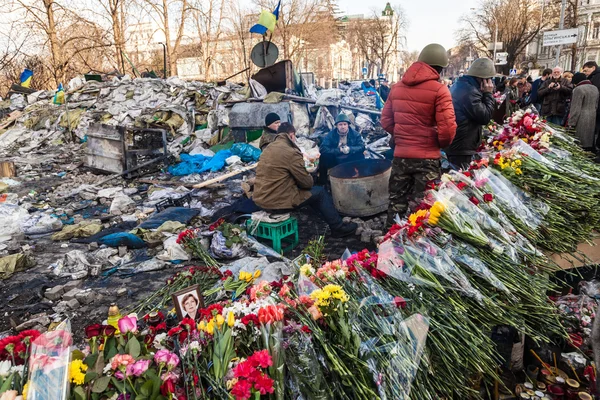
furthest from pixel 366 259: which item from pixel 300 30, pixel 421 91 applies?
pixel 300 30

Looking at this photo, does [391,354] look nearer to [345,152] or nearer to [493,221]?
[493,221]

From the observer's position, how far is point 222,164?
9789mm

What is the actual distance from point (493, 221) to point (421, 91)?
1956 mm

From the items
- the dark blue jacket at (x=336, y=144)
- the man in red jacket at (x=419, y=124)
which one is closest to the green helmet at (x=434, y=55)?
A: the man in red jacket at (x=419, y=124)

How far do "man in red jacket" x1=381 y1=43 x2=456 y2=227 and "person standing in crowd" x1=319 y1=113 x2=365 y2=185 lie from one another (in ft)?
7.06

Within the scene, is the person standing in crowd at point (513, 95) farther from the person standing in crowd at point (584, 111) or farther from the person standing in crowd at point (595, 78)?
the person standing in crowd at point (595, 78)

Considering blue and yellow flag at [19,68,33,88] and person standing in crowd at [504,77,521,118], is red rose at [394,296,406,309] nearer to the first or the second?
person standing in crowd at [504,77,521,118]

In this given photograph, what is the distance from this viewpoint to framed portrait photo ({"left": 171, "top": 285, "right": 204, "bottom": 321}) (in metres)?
2.06

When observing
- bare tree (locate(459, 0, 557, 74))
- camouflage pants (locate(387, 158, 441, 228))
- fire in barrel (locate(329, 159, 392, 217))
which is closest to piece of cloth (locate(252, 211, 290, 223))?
fire in barrel (locate(329, 159, 392, 217))

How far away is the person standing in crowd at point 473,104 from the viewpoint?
467 centimetres

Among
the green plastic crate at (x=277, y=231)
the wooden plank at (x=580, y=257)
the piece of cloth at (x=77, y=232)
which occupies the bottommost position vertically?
the piece of cloth at (x=77, y=232)

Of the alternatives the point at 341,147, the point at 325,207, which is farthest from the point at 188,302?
the point at 341,147

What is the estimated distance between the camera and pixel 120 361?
1.59m

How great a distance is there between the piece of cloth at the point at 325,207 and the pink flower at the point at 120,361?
3.94 m
